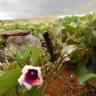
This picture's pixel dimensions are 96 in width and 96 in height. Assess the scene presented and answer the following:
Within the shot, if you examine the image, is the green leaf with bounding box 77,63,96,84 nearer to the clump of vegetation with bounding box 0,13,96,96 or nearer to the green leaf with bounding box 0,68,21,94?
the clump of vegetation with bounding box 0,13,96,96

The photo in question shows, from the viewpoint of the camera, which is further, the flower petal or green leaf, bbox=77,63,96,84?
green leaf, bbox=77,63,96,84

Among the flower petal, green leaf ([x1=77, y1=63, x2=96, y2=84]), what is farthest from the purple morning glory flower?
green leaf ([x1=77, y1=63, x2=96, y2=84])

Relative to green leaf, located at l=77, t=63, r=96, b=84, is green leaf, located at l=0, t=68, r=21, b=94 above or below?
above

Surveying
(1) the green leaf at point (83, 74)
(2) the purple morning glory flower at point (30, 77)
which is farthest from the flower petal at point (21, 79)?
(1) the green leaf at point (83, 74)

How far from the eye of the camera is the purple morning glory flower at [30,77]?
0.90 metres

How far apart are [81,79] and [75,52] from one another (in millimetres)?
190

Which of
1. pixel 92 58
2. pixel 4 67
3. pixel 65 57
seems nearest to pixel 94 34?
pixel 92 58

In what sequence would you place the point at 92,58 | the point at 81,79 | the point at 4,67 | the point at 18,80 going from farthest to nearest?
the point at 92,58, the point at 4,67, the point at 81,79, the point at 18,80

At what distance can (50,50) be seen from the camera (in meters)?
1.17

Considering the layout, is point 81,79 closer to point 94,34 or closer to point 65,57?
point 65,57

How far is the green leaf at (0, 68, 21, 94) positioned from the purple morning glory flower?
0.02m

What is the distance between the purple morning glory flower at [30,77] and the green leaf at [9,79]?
0.02m

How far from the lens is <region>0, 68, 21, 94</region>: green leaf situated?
899mm

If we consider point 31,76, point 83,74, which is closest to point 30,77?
point 31,76
